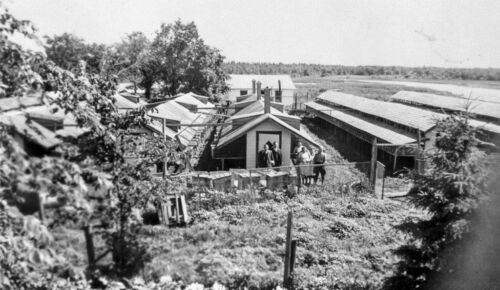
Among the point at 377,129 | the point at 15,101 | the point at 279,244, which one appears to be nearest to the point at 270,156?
the point at 279,244

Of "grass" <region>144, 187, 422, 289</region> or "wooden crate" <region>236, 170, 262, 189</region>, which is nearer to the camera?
"grass" <region>144, 187, 422, 289</region>

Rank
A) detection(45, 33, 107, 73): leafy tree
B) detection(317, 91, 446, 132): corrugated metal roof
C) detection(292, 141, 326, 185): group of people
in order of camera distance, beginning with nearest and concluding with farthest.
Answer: detection(45, 33, 107, 73): leafy tree, detection(292, 141, 326, 185): group of people, detection(317, 91, 446, 132): corrugated metal roof

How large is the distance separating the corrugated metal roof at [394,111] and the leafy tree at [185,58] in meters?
14.4

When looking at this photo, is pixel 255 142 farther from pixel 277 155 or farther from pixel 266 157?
pixel 266 157

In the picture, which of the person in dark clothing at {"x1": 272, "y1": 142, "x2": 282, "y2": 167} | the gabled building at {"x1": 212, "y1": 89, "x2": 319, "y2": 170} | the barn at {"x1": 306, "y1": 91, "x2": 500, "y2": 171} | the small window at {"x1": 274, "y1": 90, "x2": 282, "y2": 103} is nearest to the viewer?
the person in dark clothing at {"x1": 272, "y1": 142, "x2": 282, "y2": 167}

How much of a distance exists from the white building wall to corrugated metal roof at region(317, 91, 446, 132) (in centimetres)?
609

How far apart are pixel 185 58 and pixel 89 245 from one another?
4047 cm

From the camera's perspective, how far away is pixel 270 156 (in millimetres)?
16781

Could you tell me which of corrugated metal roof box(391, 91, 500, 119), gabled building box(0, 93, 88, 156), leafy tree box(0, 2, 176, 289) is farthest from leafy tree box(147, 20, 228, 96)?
gabled building box(0, 93, 88, 156)

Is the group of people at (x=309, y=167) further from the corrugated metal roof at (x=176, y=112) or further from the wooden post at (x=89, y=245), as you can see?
the corrugated metal roof at (x=176, y=112)

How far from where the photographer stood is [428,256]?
7.34 m

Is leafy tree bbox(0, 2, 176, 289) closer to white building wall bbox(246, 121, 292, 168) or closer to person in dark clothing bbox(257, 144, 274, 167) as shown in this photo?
person in dark clothing bbox(257, 144, 274, 167)

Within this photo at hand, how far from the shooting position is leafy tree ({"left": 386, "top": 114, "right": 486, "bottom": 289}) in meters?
6.88

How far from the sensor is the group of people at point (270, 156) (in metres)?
16.7
